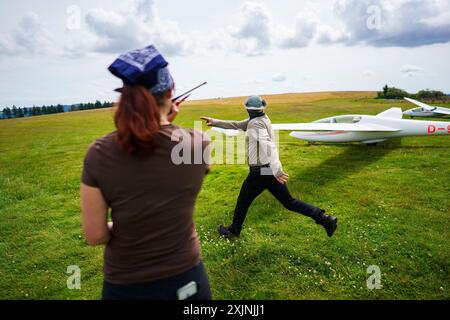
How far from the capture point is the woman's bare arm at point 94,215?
1.53m

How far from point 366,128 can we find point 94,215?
1260 centimetres

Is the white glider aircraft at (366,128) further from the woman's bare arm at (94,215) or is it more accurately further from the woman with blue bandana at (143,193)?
the woman's bare arm at (94,215)

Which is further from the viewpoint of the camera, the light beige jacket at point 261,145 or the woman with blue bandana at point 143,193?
the light beige jacket at point 261,145

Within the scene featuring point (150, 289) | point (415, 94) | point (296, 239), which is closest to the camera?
point (150, 289)

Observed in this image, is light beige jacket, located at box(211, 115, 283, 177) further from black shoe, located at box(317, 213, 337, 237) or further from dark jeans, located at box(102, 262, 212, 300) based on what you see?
dark jeans, located at box(102, 262, 212, 300)

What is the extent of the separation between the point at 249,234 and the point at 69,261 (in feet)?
10.2

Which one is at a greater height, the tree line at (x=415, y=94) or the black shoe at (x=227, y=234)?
the tree line at (x=415, y=94)

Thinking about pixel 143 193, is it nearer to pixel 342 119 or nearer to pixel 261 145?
pixel 261 145

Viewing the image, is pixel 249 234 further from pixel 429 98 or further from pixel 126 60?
pixel 429 98

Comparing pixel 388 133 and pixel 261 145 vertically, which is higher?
pixel 261 145

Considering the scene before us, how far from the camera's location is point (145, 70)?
5.01 ft

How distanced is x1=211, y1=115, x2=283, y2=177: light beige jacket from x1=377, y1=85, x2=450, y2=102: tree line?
63891 millimetres

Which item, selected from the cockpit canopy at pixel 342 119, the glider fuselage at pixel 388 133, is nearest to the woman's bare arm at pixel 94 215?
the glider fuselage at pixel 388 133

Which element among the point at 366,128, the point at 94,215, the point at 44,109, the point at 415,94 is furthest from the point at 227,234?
the point at 44,109
